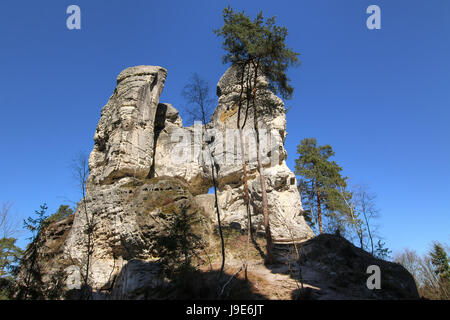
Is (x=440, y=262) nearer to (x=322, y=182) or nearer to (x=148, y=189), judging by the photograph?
(x=322, y=182)

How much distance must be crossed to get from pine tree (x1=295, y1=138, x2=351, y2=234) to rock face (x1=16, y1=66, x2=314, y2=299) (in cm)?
482

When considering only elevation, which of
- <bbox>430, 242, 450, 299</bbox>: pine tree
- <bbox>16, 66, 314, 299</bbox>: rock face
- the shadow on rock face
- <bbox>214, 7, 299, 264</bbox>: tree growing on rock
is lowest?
<bbox>430, 242, 450, 299</bbox>: pine tree

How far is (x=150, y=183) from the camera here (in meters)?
15.1

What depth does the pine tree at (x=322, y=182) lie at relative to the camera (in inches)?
741

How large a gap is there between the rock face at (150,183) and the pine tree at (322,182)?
15.8 feet

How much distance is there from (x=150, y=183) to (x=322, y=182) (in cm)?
1394

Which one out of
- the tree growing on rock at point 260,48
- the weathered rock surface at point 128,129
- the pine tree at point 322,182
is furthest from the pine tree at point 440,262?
the weathered rock surface at point 128,129

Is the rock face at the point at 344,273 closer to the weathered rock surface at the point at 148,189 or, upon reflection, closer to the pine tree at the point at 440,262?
the weathered rock surface at the point at 148,189

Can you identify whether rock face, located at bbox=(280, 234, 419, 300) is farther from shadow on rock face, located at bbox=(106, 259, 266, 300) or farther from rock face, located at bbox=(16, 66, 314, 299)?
shadow on rock face, located at bbox=(106, 259, 266, 300)

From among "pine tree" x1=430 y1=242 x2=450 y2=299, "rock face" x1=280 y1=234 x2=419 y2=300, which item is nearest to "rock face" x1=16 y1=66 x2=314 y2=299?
"rock face" x1=280 y1=234 x2=419 y2=300

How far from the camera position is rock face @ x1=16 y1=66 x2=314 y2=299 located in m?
12.7

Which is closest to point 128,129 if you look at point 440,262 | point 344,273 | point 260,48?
point 260,48
